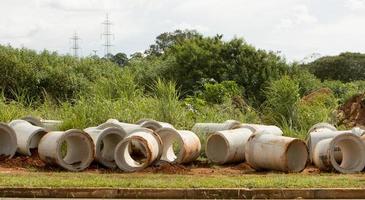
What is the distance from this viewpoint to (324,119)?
18.7m

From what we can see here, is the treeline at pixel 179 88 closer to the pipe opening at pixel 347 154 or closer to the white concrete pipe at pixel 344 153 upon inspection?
the pipe opening at pixel 347 154

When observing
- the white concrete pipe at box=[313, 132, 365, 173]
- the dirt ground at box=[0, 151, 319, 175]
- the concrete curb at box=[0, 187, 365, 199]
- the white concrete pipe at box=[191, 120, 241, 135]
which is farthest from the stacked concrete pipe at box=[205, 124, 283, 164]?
the concrete curb at box=[0, 187, 365, 199]

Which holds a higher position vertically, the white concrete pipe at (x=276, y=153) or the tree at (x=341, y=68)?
the tree at (x=341, y=68)

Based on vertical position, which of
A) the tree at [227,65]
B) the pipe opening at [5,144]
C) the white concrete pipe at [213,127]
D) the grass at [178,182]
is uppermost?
the tree at [227,65]

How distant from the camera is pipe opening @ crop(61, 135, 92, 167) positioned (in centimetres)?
1448

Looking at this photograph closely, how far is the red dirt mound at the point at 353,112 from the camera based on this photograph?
744 inches

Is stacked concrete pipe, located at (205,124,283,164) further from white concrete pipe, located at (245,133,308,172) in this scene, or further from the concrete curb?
the concrete curb

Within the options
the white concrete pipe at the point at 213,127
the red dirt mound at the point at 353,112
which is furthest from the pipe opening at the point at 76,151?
the red dirt mound at the point at 353,112

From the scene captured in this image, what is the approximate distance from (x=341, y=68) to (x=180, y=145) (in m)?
51.3

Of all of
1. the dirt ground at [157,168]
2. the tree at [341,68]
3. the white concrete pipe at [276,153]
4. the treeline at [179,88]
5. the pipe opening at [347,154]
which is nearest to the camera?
the white concrete pipe at [276,153]

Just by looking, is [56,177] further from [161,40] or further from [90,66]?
[161,40]

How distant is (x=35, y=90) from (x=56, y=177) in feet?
67.6

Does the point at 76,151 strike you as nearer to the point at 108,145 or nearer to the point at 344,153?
the point at 108,145

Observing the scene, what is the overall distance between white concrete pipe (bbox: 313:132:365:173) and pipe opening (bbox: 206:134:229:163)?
2204 mm
